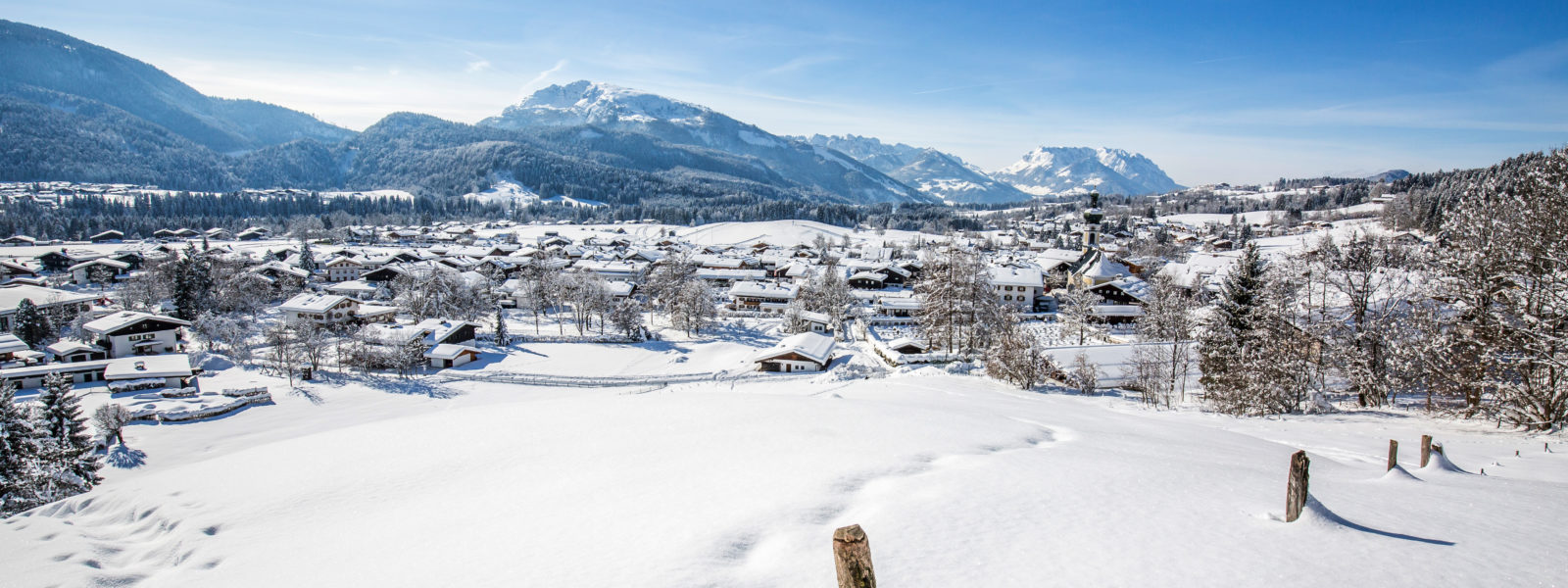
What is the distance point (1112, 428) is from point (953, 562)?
10.7 m

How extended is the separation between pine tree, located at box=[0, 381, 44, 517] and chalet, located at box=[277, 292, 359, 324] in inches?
1200

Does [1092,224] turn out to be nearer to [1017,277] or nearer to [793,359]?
[1017,277]

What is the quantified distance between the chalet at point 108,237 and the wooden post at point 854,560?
474 feet

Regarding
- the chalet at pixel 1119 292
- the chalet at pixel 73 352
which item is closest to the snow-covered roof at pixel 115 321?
the chalet at pixel 73 352

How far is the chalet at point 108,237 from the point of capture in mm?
99500

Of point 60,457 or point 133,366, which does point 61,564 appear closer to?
point 60,457

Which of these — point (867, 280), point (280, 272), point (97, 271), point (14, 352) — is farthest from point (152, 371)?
point (867, 280)

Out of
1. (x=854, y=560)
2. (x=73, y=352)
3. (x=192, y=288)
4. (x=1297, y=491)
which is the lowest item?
(x=73, y=352)

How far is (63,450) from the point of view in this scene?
17.6 m

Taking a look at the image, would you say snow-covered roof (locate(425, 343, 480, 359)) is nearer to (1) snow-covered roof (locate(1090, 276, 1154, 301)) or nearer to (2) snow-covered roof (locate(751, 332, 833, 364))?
(2) snow-covered roof (locate(751, 332, 833, 364))

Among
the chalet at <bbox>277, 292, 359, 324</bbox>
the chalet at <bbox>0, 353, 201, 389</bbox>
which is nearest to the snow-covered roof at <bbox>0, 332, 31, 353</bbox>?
the chalet at <bbox>0, 353, 201, 389</bbox>

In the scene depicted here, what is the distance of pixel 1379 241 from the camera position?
76.1 ft

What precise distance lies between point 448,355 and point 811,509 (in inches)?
1366

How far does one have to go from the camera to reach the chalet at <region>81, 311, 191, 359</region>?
121 feet
